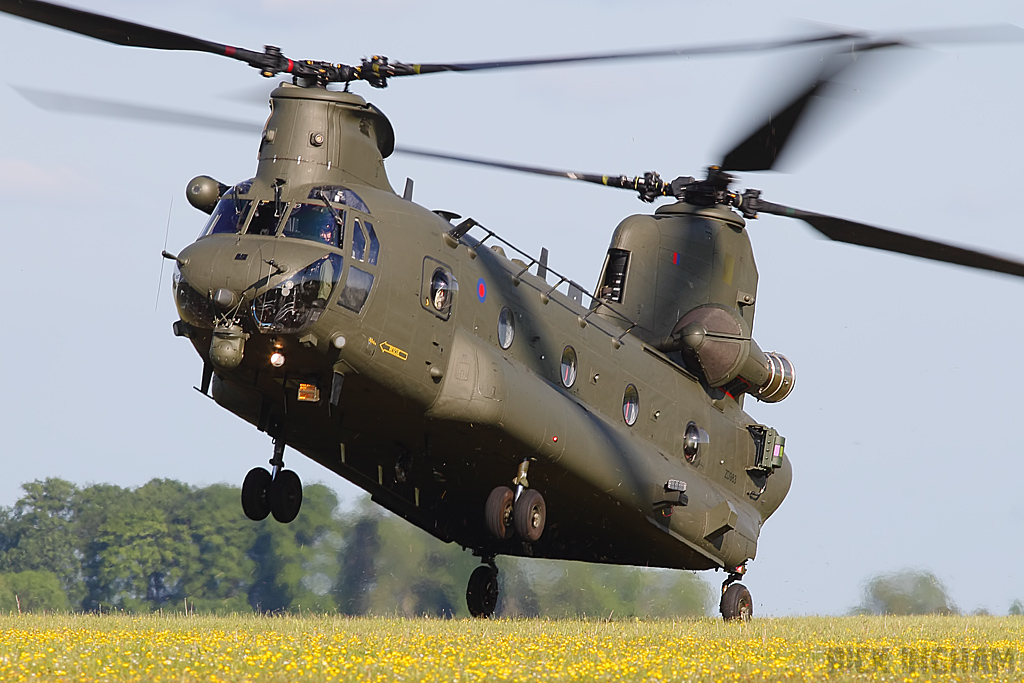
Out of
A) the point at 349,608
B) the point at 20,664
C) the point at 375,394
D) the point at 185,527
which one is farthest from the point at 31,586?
the point at 20,664

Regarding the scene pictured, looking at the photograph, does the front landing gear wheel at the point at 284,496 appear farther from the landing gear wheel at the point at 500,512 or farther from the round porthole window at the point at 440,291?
the round porthole window at the point at 440,291

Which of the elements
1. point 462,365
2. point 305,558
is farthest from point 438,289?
point 305,558

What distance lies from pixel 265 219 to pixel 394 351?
190 cm

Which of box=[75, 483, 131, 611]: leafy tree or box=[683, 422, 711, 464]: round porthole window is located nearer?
box=[683, 422, 711, 464]: round porthole window

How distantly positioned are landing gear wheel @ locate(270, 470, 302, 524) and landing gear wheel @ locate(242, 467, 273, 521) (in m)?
0.07

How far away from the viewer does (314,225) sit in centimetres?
1413

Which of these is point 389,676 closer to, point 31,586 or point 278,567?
point 278,567

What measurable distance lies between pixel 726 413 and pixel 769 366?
97 centimetres

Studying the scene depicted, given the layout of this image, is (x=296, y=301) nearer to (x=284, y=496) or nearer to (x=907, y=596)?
(x=284, y=496)

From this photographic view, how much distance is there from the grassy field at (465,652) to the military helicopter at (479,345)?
189 centimetres

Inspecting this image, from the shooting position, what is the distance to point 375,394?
14.7 metres

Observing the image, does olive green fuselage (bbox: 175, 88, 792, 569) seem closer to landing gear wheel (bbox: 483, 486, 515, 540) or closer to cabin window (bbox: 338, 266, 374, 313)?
cabin window (bbox: 338, 266, 374, 313)

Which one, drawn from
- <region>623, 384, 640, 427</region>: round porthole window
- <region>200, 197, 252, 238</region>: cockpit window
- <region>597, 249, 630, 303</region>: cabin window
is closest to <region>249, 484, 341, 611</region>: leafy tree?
<region>597, 249, 630, 303</region>: cabin window

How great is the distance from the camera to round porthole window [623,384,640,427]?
18.6 metres
